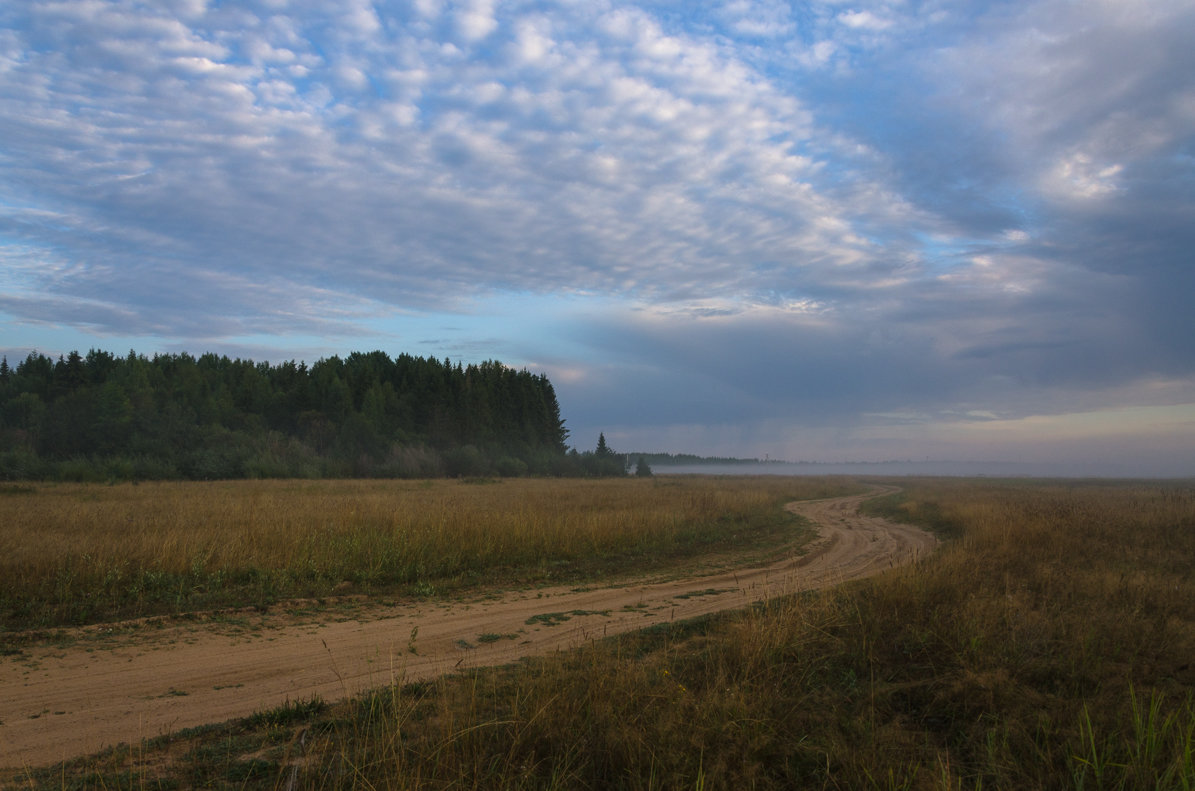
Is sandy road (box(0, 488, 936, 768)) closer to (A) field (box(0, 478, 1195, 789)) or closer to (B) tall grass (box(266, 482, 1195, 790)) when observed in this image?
(A) field (box(0, 478, 1195, 789))

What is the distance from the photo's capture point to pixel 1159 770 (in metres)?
4.11

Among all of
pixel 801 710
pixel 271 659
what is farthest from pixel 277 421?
pixel 801 710

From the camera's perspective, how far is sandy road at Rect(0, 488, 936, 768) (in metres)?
5.36

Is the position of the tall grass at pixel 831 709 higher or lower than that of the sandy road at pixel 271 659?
higher

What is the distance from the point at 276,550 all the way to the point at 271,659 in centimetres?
588

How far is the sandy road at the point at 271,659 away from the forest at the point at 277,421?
41.4m

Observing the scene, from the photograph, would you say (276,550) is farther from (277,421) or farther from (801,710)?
(277,421)

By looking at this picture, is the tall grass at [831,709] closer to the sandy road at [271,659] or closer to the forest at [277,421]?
the sandy road at [271,659]

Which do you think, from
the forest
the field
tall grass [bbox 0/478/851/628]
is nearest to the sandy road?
the field

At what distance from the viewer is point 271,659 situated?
23.9 ft

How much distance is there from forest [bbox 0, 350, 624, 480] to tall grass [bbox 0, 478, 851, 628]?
1239 inches

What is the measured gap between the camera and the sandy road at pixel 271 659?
5.36m

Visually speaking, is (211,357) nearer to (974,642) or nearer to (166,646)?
(166,646)

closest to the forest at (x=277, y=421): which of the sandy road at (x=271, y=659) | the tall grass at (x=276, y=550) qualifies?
the tall grass at (x=276, y=550)
